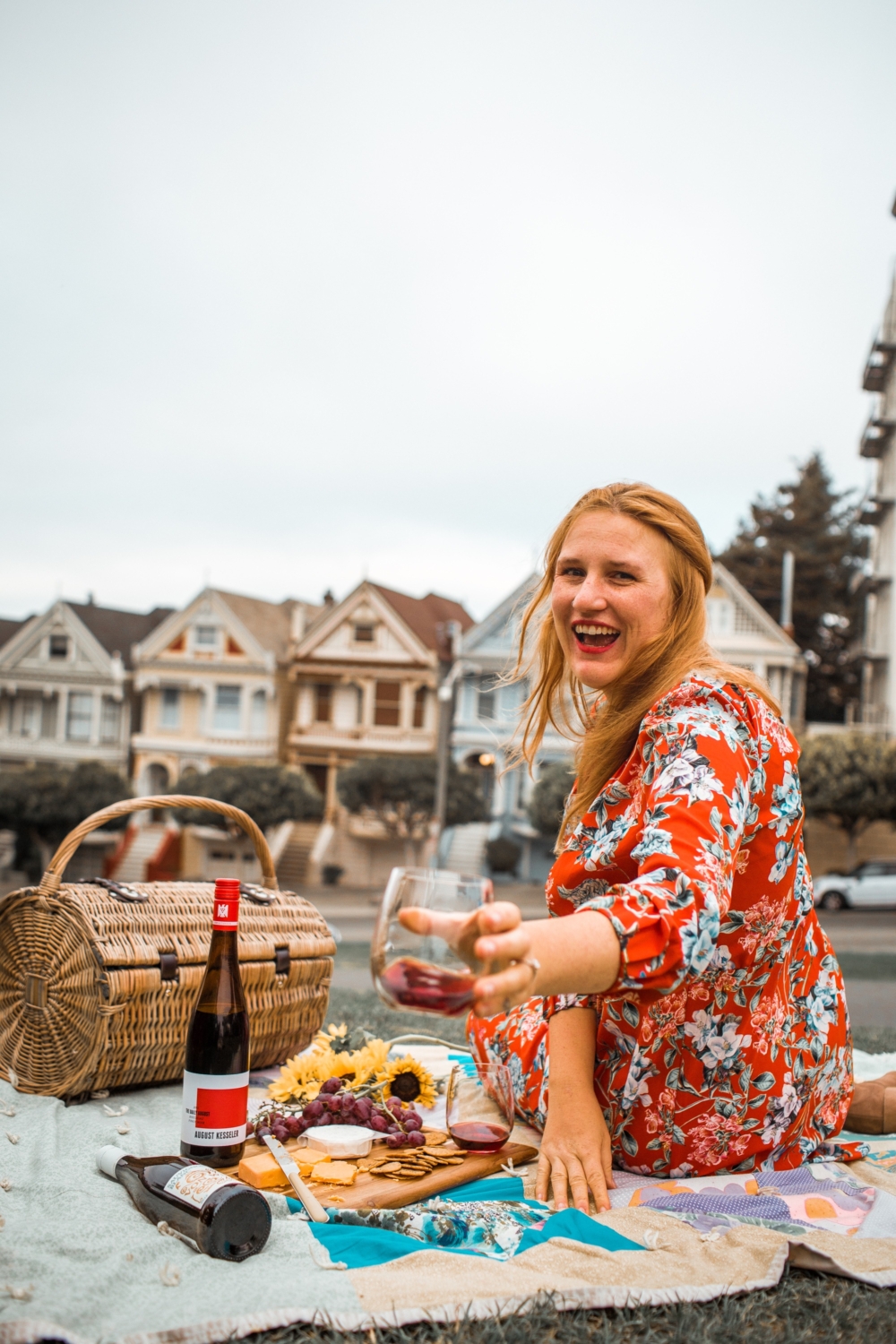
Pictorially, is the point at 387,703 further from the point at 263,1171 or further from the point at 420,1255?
the point at 420,1255

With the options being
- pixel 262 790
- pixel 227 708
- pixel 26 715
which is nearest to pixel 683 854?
pixel 262 790

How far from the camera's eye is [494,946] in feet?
5.41

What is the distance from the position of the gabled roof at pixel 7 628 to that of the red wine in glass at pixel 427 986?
48.1 metres

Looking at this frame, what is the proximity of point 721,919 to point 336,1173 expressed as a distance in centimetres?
116

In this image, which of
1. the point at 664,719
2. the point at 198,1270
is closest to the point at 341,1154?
the point at 198,1270

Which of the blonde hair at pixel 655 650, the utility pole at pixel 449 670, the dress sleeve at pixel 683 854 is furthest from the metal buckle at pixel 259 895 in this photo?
the utility pole at pixel 449 670

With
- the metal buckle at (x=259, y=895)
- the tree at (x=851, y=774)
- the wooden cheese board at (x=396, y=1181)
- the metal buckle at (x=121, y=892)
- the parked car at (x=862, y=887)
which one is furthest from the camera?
the tree at (x=851, y=774)

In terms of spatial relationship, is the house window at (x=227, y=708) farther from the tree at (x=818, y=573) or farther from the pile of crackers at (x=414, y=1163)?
the pile of crackers at (x=414, y=1163)

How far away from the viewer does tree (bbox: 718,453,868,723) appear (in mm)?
44594

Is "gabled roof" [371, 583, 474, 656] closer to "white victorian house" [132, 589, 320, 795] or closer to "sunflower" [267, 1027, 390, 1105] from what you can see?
"white victorian house" [132, 589, 320, 795]

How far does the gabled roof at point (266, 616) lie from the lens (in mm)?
39438

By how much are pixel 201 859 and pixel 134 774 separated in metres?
4.26

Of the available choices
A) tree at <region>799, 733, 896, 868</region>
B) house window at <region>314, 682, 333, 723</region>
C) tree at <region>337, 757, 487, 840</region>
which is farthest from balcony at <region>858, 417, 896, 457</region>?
house window at <region>314, 682, 333, 723</region>

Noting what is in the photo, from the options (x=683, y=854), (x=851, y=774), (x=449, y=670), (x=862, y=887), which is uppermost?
(x=449, y=670)
